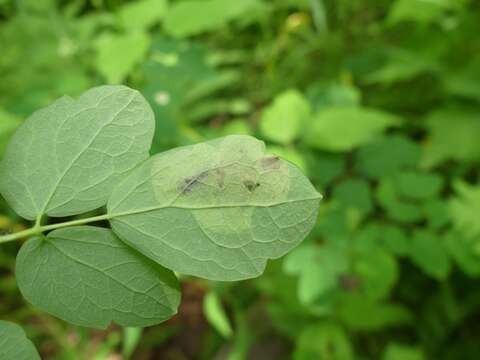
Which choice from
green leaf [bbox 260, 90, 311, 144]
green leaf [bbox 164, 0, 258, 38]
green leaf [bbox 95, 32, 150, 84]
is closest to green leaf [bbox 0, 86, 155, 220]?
green leaf [bbox 95, 32, 150, 84]

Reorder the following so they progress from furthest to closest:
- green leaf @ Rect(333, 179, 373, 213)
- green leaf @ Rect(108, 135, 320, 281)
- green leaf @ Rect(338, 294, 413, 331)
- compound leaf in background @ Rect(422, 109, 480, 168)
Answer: compound leaf in background @ Rect(422, 109, 480, 168) < green leaf @ Rect(338, 294, 413, 331) < green leaf @ Rect(333, 179, 373, 213) < green leaf @ Rect(108, 135, 320, 281)

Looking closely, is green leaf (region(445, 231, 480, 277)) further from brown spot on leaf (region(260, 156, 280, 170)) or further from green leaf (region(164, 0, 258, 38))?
brown spot on leaf (region(260, 156, 280, 170))

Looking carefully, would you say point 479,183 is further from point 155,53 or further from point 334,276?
point 155,53

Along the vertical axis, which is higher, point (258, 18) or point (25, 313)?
point (258, 18)

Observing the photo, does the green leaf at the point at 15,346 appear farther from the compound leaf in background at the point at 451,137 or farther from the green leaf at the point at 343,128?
the compound leaf in background at the point at 451,137

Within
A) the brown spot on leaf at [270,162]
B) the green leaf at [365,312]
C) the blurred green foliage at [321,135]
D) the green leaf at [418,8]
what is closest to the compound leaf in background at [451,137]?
the blurred green foliage at [321,135]

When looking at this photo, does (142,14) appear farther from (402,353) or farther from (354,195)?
(402,353)

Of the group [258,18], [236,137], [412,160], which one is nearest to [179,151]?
[236,137]
